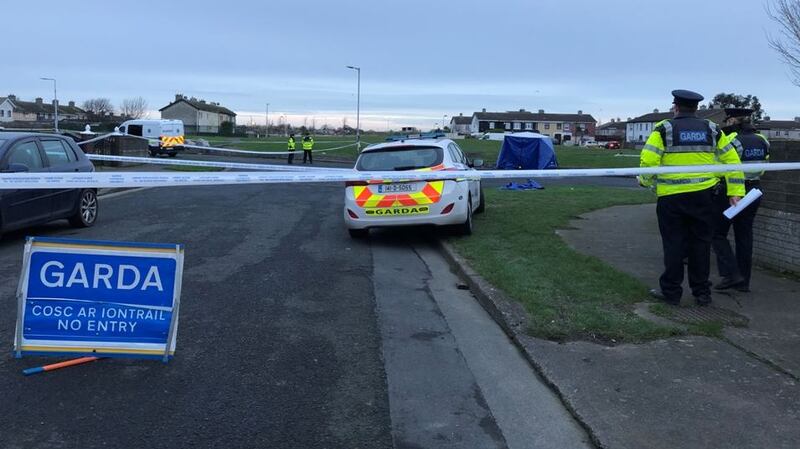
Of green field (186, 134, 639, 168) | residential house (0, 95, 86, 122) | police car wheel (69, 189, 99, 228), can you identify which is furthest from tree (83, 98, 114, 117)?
police car wheel (69, 189, 99, 228)

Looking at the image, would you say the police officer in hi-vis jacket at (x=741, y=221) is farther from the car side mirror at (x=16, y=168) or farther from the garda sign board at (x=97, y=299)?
the car side mirror at (x=16, y=168)

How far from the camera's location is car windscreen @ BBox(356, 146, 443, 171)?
32.1ft

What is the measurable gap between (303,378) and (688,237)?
12.4 ft

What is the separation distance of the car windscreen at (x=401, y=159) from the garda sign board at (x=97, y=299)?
5584mm

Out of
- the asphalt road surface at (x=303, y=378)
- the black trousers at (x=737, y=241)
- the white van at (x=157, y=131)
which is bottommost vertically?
the asphalt road surface at (x=303, y=378)

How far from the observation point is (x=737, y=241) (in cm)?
657

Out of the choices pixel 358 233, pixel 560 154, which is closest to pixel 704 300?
pixel 358 233

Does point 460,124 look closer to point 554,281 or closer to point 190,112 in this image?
point 190,112

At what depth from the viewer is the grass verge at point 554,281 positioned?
5.19m

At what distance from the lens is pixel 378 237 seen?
10.6 metres

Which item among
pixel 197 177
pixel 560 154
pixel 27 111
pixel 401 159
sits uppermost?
pixel 27 111

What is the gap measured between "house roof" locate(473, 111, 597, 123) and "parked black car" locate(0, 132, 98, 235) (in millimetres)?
A: 128086

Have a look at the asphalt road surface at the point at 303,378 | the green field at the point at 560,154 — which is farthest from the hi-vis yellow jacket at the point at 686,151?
the green field at the point at 560,154

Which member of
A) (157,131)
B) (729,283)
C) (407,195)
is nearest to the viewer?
(729,283)
